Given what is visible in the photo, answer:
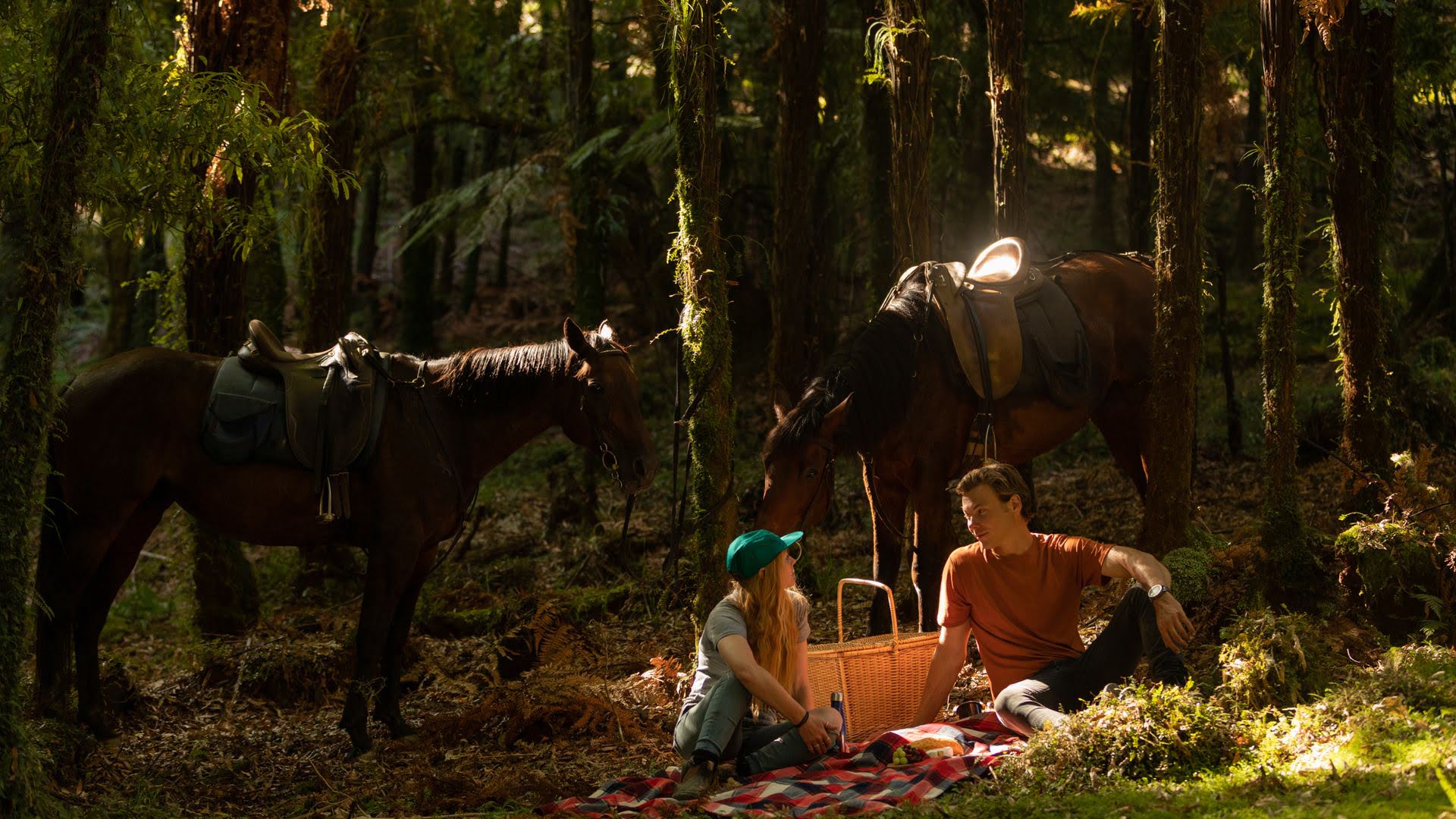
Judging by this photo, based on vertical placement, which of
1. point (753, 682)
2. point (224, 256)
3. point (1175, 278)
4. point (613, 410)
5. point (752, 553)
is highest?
point (224, 256)

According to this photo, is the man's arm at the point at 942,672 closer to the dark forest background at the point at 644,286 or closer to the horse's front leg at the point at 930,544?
the dark forest background at the point at 644,286

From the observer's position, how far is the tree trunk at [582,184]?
10414mm

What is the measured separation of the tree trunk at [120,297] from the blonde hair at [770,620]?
13.2 metres

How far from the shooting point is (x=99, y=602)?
6.34 m

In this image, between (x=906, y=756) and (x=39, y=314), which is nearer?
(x=39, y=314)

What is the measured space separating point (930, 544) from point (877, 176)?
5.69 meters

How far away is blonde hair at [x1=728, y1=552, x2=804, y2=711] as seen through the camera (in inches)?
186

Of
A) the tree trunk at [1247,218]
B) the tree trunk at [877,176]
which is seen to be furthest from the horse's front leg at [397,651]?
the tree trunk at [1247,218]

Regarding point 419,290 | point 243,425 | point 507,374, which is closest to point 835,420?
point 507,374

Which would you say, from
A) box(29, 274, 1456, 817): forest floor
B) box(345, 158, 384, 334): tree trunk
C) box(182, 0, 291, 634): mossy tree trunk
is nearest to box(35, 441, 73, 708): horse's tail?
box(29, 274, 1456, 817): forest floor

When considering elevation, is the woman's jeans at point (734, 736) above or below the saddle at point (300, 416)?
below

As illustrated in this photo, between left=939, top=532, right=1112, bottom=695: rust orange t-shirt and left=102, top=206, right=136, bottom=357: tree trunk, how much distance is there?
13.5 meters

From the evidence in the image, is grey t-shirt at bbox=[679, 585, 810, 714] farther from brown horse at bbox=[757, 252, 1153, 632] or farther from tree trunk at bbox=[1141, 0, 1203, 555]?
tree trunk at bbox=[1141, 0, 1203, 555]

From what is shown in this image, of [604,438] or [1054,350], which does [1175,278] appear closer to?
[1054,350]
